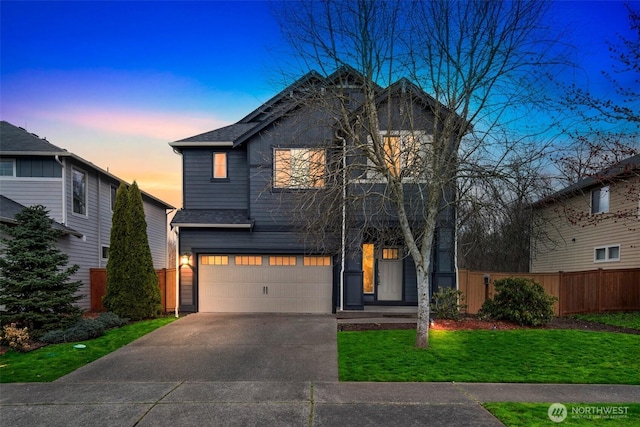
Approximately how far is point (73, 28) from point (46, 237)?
19.9 feet

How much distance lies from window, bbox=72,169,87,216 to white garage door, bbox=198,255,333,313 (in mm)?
5721

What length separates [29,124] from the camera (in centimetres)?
1708

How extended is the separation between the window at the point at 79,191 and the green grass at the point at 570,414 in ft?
48.9

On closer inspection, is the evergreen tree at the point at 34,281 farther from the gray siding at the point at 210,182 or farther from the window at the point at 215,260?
the gray siding at the point at 210,182

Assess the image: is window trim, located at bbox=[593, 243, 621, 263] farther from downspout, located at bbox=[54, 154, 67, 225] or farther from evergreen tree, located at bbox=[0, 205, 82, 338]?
downspout, located at bbox=[54, 154, 67, 225]

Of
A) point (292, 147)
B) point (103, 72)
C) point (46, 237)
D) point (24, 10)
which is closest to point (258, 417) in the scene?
point (46, 237)

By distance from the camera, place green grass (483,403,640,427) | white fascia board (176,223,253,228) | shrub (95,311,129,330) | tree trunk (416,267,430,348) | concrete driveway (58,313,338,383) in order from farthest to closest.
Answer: white fascia board (176,223,253,228)
shrub (95,311,129,330)
tree trunk (416,267,430,348)
concrete driveway (58,313,338,383)
green grass (483,403,640,427)

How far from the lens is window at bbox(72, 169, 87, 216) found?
13766mm

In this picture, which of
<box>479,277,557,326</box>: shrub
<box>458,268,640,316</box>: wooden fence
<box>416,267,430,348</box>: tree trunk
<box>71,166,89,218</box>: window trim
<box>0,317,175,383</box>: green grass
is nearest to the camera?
<box>0,317,175,383</box>: green grass

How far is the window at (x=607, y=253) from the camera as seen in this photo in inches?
Result: 595

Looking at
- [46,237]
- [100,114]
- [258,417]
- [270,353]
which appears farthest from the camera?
[100,114]

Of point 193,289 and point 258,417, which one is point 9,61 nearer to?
point 193,289

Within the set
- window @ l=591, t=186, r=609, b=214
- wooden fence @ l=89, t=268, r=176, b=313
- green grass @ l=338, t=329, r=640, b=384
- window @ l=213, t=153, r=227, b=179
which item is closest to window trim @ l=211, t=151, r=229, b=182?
window @ l=213, t=153, r=227, b=179

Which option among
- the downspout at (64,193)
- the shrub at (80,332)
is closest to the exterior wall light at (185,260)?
the shrub at (80,332)
